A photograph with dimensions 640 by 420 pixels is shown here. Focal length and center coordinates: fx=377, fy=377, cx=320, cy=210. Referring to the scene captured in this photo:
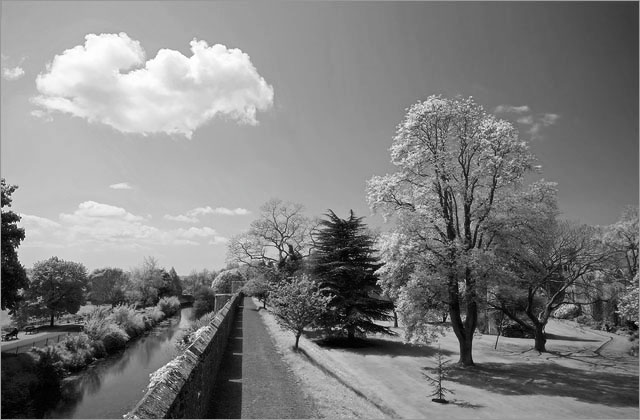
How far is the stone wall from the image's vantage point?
697cm

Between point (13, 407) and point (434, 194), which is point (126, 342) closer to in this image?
point (13, 407)

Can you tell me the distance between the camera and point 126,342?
114 feet

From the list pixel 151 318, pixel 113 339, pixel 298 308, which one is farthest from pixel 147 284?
pixel 298 308

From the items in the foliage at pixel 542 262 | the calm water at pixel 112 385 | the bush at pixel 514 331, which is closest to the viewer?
the calm water at pixel 112 385

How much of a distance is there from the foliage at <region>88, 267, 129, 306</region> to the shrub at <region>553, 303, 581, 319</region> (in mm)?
60853

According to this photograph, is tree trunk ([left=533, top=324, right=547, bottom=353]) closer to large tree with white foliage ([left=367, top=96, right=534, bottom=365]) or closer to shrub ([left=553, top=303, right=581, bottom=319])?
large tree with white foliage ([left=367, top=96, right=534, bottom=365])

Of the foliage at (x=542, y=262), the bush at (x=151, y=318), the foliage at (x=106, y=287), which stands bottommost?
the bush at (x=151, y=318)

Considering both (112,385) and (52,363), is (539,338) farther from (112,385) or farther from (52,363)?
(52,363)

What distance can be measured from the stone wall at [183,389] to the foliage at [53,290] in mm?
35939

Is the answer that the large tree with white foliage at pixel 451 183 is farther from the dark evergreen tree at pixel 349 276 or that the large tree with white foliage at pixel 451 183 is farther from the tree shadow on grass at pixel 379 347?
the dark evergreen tree at pixel 349 276

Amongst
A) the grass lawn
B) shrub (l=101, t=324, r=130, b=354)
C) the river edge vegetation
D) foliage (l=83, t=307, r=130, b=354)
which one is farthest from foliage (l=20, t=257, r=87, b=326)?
the grass lawn

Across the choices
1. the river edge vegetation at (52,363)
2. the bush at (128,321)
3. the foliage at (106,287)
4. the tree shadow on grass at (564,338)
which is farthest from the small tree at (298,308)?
Answer: the foliage at (106,287)

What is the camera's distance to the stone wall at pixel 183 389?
6.97 metres

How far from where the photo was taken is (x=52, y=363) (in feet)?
73.5
